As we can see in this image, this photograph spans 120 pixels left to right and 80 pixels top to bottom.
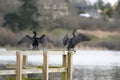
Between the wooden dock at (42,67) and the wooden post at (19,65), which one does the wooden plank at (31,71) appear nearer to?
the wooden dock at (42,67)

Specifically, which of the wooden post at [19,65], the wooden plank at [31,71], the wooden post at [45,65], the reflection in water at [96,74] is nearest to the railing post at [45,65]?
the wooden post at [45,65]

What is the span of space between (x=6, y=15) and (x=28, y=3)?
3.51 meters

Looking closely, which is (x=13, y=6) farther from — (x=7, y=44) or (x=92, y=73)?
(x=92, y=73)

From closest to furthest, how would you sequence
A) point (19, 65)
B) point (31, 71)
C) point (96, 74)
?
1. point (19, 65)
2. point (31, 71)
3. point (96, 74)

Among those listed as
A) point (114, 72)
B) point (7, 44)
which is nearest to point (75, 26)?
point (7, 44)

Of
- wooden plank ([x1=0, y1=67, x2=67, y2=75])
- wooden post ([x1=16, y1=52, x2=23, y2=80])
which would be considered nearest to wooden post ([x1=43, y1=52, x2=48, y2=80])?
wooden plank ([x1=0, y1=67, x2=67, y2=75])

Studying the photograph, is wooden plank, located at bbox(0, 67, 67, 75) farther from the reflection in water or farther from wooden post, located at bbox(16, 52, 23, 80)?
the reflection in water

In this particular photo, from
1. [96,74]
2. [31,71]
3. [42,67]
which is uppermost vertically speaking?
[42,67]

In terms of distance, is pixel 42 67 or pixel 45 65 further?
pixel 42 67

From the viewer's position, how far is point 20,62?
27.3m

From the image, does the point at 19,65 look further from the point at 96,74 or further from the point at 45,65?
the point at 96,74

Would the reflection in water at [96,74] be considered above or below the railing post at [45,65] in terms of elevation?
below

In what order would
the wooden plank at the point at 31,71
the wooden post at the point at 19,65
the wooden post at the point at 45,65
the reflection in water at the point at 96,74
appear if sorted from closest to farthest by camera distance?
the wooden post at the point at 19,65 < the wooden plank at the point at 31,71 < the wooden post at the point at 45,65 < the reflection in water at the point at 96,74

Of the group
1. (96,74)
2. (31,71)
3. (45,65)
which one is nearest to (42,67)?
(45,65)
